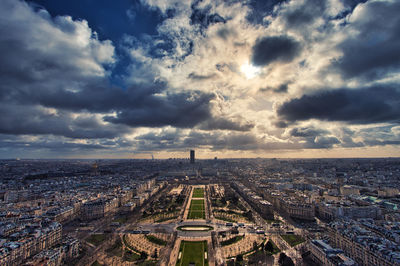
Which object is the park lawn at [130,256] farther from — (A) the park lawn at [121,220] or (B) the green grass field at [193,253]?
(A) the park lawn at [121,220]

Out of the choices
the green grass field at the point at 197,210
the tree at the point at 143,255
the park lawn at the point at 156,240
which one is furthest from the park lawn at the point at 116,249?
the green grass field at the point at 197,210

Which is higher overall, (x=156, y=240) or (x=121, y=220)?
(x=121, y=220)

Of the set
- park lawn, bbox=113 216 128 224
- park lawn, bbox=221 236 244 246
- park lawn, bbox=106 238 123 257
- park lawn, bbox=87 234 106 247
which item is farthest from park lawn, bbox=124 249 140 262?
park lawn, bbox=113 216 128 224

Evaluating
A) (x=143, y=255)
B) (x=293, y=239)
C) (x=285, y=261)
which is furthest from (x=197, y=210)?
(x=285, y=261)

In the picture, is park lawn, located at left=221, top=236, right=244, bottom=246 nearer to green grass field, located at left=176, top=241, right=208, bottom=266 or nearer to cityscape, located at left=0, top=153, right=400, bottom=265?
cityscape, located at left=0, top=153, right=400, bottom=265

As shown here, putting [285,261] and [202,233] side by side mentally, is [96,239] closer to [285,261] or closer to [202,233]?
[202,233]

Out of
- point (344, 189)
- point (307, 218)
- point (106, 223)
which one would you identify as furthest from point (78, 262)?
point (344, 189)
